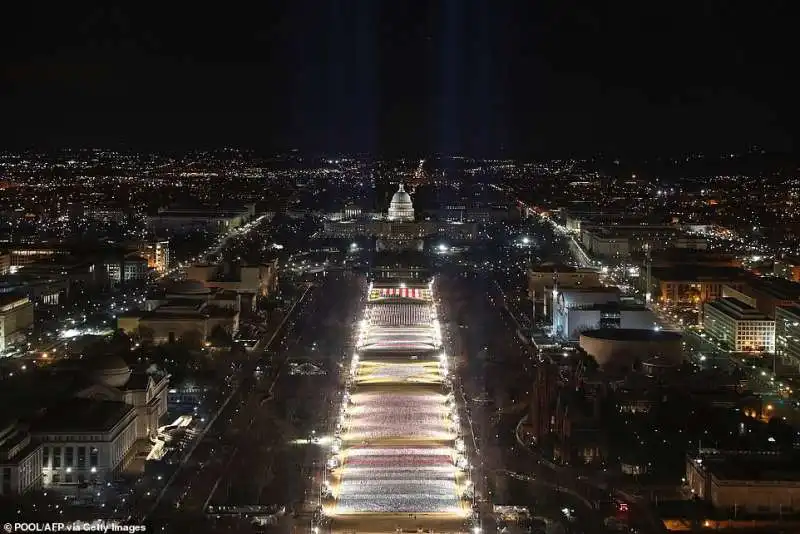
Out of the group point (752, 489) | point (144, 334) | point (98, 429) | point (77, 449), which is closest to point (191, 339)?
point (144, 334)

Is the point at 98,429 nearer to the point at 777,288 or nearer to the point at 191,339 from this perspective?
the point at 191,339

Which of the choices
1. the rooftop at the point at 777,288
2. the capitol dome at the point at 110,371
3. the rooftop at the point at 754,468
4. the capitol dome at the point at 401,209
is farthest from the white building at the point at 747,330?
the capitol dome at the point at 401,209

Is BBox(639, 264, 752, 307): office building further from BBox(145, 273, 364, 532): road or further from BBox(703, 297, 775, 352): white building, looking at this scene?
BBox(145, 273, 364, 532): road

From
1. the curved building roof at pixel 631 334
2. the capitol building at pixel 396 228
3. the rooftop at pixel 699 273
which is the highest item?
the capitol building at pixel 396 228

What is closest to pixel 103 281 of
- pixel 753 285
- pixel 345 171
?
pixel 753 285

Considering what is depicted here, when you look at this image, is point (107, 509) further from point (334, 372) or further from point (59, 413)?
point (334, 372)

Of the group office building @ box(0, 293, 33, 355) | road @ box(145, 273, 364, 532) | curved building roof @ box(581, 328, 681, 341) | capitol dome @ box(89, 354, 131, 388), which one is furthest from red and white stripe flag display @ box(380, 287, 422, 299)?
capitol dome @ box(89, 354, 131, 388)

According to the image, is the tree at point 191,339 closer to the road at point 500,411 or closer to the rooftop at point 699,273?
the road at point 500,411
